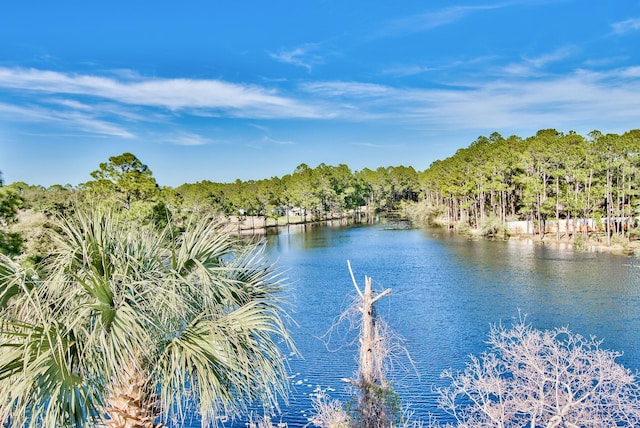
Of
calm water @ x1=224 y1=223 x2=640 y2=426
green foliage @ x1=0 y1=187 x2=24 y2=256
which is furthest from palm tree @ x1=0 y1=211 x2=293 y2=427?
green foliage @ x1=0 y1=187 x2=24 y2=256

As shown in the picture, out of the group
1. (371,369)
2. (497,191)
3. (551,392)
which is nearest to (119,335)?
(371,369)

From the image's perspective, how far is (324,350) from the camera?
19.5 meters

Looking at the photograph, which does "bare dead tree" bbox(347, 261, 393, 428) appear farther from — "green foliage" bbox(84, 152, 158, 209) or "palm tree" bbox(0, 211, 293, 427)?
"green foliage" bbox(84, 152, 158, 209)

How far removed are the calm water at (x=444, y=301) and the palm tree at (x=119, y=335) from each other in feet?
4.85

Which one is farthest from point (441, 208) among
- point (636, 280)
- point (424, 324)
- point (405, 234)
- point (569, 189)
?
point (424, 324)

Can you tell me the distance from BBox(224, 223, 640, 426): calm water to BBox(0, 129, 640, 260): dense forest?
5.77 metres

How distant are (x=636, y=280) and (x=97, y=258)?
3029 centimetres

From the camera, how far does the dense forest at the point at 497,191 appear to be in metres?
30.4

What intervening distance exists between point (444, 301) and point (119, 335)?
74.0 feet

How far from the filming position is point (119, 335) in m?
5.32

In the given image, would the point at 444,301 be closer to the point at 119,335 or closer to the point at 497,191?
the point at 119,335

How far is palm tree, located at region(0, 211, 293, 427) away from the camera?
5211mm

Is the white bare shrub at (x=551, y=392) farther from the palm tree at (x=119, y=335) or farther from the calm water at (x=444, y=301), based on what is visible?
the palm tree at (x=119, y=335)

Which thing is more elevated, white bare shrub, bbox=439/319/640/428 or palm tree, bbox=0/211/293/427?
palm tree, bbox=0/211/293/427
